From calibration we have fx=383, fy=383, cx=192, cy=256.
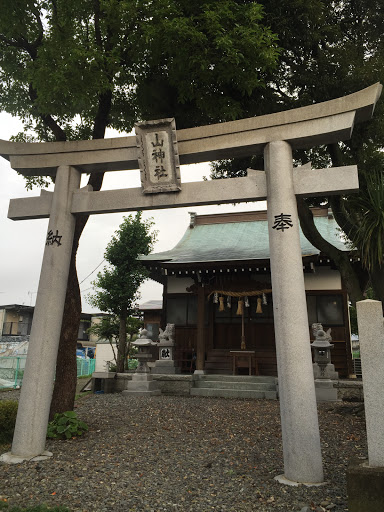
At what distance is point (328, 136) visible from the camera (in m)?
5.12

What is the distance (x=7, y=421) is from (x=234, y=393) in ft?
22.9

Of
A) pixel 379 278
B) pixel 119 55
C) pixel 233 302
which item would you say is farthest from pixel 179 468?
pixel 233 302

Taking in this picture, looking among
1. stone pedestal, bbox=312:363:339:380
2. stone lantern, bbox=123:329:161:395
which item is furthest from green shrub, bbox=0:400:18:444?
stone pedestal, bbox=312:363:339:380

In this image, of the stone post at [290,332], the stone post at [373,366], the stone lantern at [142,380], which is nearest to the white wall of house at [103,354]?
the stone lantern at [142,380]

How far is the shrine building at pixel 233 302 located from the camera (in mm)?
13125

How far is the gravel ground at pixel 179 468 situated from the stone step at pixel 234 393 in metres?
3.21

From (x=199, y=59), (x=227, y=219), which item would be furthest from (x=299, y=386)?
(x=227, y=219)

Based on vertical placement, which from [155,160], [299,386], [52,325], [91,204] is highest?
[155,160]

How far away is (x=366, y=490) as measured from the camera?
3244mm

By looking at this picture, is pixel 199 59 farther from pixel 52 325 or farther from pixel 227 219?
pixel 227 219

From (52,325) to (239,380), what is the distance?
8.13 m

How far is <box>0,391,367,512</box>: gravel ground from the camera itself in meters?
3.74

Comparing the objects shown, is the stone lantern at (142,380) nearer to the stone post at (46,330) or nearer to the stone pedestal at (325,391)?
the stone pedestal at (325,391)

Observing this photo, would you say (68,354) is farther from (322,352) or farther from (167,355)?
(322,352)
